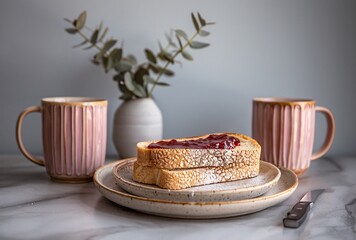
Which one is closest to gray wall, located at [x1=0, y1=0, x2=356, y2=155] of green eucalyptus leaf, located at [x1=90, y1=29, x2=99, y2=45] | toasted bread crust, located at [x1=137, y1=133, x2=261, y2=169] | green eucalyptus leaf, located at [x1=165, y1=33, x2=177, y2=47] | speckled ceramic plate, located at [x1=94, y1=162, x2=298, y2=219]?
green eucalyptus leaf, located at [x1=165, y1=33, x2=177, y2=47]

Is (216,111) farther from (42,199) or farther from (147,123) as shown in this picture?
(42,199)

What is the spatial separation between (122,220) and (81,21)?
1.85 feet

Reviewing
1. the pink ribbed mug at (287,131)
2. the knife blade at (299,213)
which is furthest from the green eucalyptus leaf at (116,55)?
the knife blade at (299,213)

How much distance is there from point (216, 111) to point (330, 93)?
11.5 inches

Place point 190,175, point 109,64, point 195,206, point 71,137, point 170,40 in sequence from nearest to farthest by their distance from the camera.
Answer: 1. point 195,206
2. point 190,175
3. point 71,137
4. point 109,64
5. point 170,40

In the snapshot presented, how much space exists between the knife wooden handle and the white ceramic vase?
46 centimetres

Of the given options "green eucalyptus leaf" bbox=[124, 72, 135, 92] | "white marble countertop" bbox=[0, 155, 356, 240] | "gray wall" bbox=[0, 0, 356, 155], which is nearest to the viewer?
"white marble countertop" bbox=[0, 155, 356, 240]

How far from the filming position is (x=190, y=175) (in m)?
0.84

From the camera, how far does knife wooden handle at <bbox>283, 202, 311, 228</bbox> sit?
729mm

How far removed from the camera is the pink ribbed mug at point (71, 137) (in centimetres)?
98

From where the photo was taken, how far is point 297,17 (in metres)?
1.24

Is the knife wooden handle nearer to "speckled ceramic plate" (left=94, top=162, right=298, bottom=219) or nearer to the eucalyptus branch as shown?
"speckled ceramic plate" (left=94, top=162, right=298, bottom=219)

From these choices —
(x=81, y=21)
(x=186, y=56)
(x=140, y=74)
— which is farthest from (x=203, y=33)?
(x=81, y=21)

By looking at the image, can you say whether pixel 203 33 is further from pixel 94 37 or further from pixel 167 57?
pixel 94 37
